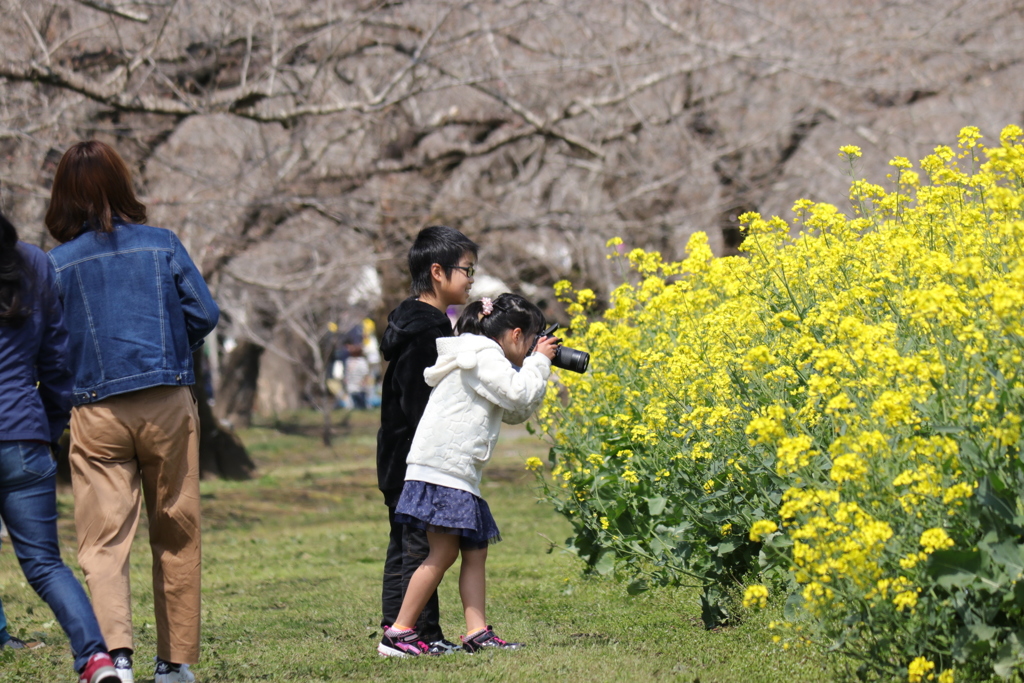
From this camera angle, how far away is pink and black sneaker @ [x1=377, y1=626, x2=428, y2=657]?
4.47 meters

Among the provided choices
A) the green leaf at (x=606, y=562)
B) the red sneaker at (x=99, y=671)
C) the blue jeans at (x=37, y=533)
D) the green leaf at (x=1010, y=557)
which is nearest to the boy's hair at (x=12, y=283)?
the blue jeans at (x=37, y=533)

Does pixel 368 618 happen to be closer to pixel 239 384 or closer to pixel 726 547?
pixel 726 547

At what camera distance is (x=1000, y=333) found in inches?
131

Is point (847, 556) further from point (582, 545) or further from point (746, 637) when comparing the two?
point (582, 545)

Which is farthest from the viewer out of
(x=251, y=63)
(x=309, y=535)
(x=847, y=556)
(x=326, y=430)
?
(x=326, y=430)

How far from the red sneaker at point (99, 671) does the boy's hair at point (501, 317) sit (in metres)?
1.74

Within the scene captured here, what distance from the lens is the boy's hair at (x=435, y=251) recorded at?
467 centimetres

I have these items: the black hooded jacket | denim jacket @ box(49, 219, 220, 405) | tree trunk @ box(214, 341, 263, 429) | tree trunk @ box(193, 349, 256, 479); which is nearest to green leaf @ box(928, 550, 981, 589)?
the black hooded jacket

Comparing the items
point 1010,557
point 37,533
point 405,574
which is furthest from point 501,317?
point 1010,557

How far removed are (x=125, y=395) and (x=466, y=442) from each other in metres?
1.21

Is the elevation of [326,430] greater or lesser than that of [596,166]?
lesser

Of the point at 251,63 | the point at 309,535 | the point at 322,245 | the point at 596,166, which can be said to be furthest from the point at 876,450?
the point at 596,166

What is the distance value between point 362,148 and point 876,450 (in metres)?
10.3

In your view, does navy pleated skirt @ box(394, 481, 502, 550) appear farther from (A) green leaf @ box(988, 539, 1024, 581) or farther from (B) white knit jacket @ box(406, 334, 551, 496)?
(A) green leaf @ box(988, 539, 1024, 581)
